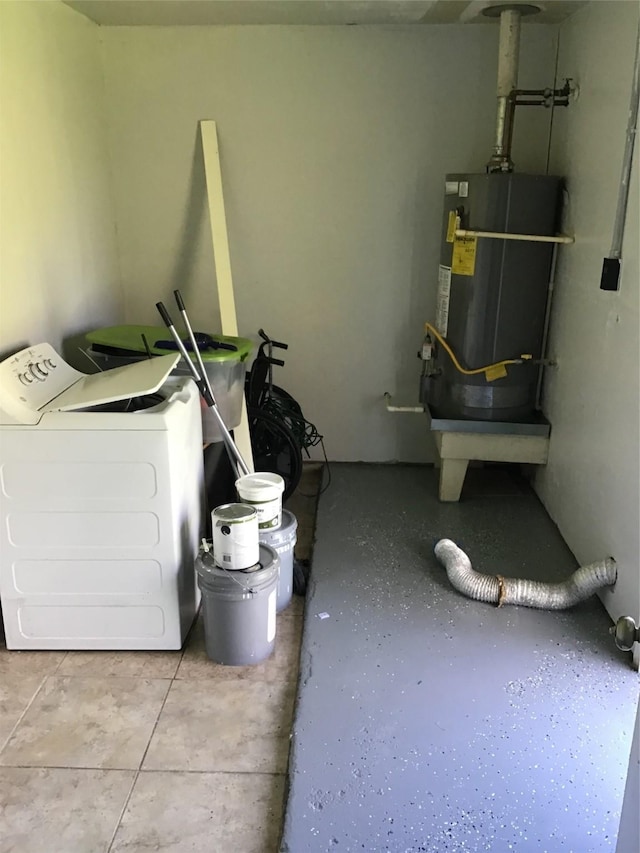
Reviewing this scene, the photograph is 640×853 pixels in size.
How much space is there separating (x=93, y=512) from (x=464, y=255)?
1816mm

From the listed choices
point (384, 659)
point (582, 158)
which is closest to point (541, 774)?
point (384, 659)

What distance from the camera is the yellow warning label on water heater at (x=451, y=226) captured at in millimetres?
2953

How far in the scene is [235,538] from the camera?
6.75ft

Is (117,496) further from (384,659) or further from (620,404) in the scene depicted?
(620,404)

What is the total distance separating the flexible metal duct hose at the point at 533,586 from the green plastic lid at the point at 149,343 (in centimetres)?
112

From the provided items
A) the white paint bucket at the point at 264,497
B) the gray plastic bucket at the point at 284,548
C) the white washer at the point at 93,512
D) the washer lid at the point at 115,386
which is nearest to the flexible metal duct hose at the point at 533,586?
the gray plastic bucket at the point at 284,548

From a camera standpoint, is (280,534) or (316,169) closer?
(280,534)

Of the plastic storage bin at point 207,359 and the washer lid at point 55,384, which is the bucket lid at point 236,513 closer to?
the washer lid at point 55,384

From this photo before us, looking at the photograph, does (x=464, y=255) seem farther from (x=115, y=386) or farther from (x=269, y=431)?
(x=115, y=386)

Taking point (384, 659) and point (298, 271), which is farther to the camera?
point (298, 271)

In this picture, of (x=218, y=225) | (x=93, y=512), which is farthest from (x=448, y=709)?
(x=218, y=225)

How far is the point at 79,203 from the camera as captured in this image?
2.92 m

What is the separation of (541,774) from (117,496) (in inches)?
52.6

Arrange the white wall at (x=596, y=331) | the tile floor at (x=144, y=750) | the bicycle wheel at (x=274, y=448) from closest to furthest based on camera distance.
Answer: the tile floor at (x=144, y=750)
the white wall at (x=596, y=331)
the bicycle wheel at (x=274, y=448)
